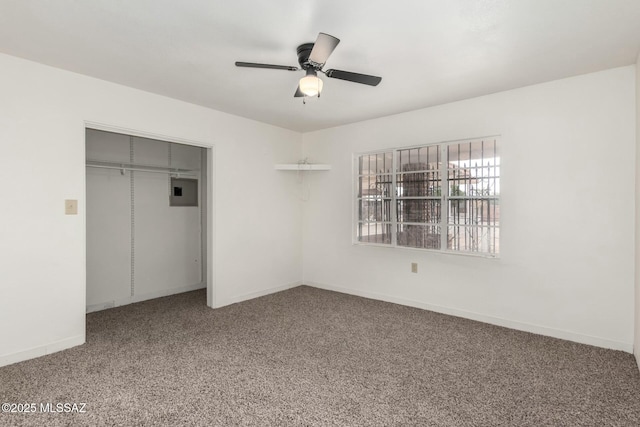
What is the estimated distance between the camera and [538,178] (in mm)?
3334

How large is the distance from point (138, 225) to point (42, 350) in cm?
199

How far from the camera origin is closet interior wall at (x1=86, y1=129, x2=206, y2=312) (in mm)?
4191

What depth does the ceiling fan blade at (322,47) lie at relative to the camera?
1.98 m

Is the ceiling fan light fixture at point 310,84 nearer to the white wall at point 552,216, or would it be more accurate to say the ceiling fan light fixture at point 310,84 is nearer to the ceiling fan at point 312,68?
the ceiling fan at point 312,68

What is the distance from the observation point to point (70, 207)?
3.05m

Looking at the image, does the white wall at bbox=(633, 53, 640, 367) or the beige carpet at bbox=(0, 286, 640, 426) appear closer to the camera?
the beige carpet at bbox=(0, 286, 640, 426)

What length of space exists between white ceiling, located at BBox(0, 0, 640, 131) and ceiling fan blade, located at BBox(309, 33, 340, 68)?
0.66 ft

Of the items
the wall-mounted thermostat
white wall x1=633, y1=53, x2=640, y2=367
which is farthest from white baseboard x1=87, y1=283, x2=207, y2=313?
white wall x1=633, y1=53, x2=640, y2=367

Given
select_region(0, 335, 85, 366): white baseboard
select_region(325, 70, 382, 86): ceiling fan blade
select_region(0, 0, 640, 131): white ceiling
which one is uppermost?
select_region(0, 0, 640, 131): white ceiling

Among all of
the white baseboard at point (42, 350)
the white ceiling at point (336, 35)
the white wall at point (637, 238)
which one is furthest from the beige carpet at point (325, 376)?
the white ceiling at point (336, 35)

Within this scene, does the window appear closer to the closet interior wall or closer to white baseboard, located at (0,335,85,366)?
the closet interior wall

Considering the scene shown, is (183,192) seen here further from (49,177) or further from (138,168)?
(49,177)

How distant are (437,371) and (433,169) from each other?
2343 mm

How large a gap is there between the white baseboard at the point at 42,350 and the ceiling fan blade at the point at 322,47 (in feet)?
10.3
